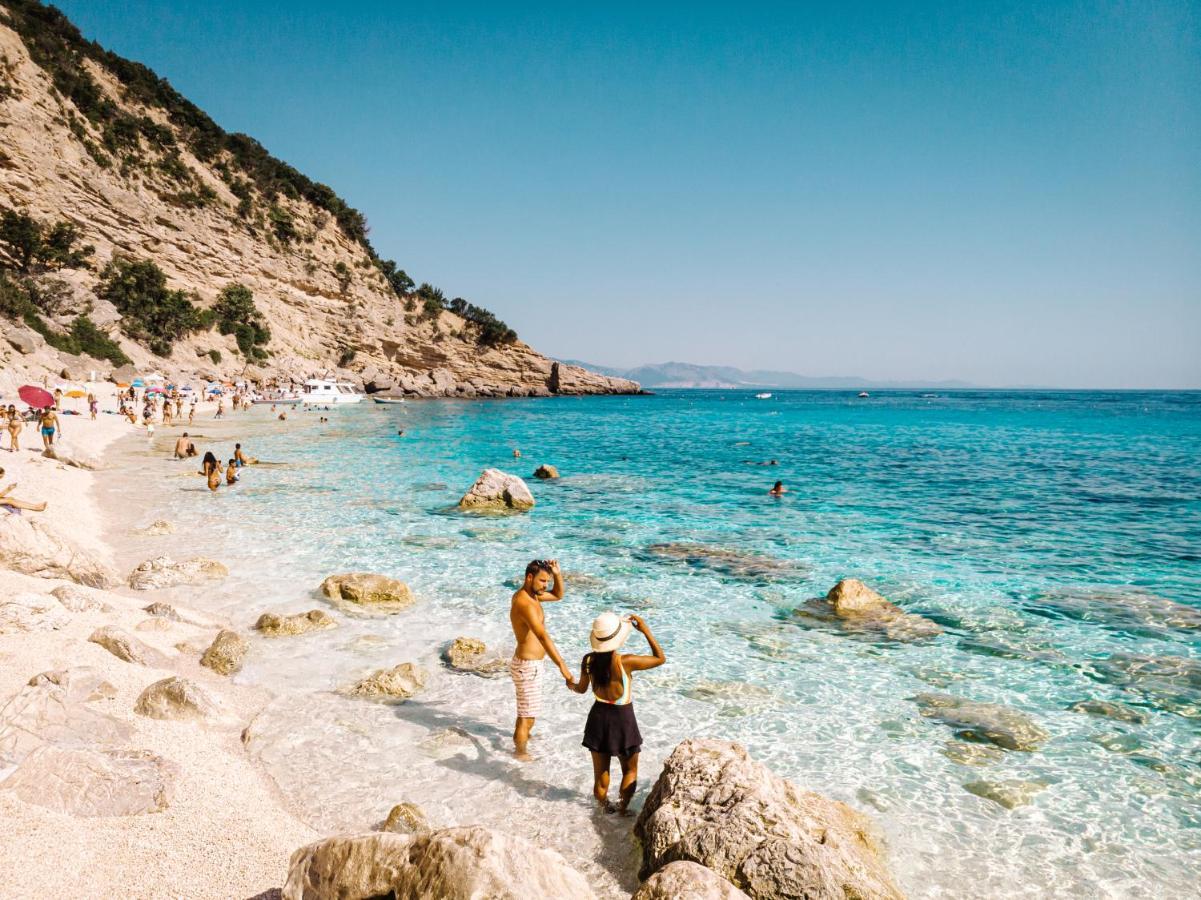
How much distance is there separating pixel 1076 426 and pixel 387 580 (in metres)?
81.4

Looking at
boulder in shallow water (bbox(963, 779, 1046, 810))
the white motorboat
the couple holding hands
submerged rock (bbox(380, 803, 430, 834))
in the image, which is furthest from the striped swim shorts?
the white motorboat

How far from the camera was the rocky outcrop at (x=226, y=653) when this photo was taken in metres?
9.10

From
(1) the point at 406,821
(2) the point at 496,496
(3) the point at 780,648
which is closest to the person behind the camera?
(1) the point at 406,821

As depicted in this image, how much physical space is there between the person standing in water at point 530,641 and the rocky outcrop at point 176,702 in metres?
3.53

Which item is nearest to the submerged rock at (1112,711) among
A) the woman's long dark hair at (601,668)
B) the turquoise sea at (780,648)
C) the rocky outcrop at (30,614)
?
the turquoise sea at (780,648)

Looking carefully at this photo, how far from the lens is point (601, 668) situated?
6.23 meters

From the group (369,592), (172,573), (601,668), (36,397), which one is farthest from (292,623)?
(36,397)

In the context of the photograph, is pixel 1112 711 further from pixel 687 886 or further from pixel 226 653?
pixel 226 653

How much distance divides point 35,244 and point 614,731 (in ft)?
256

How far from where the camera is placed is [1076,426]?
7106 centimetres

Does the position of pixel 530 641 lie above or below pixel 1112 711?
above

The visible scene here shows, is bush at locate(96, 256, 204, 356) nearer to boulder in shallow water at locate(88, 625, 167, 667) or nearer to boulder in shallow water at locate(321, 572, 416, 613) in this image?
boulder in shallow water at locate(321, 572, 416, 613)

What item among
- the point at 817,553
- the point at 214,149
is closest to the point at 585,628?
the point at 817,553

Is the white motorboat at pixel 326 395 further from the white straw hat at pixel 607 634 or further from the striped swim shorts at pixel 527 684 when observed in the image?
the white straw hat at pixel 607 634
